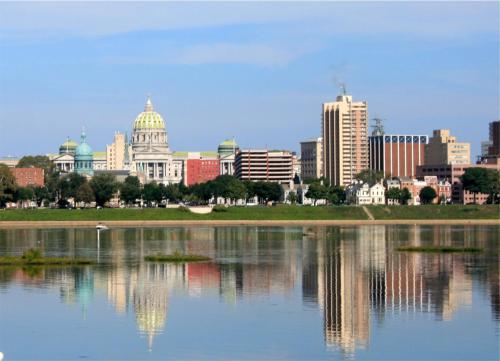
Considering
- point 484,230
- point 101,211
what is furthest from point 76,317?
point 101,211

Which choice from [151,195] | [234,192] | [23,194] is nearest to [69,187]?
[23,194]

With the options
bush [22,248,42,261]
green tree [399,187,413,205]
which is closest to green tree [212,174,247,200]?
green tree [399,187,413,205]

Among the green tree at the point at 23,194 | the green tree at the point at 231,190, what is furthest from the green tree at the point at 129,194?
the green tree at the point at 23,194

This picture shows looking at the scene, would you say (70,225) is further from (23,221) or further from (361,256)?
(361,256)

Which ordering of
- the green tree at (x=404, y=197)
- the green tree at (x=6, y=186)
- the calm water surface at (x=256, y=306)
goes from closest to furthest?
the calm water surface at (x=256, y=306)
the green tree at (x=6, y=186)
the green tree at (x=404, y=197)

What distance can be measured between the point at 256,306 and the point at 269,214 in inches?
3864

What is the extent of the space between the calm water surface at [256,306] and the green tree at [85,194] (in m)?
81.8

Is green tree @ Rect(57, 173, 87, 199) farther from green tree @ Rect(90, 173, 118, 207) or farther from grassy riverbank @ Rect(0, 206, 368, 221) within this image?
grassy riverbank @ Rect(0, 206, 368, 221)

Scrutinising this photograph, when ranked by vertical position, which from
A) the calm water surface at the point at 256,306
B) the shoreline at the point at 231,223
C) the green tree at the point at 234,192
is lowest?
the calm water surface at the point at 256,306

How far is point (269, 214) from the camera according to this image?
154m

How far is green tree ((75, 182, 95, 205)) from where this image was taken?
175375 mm

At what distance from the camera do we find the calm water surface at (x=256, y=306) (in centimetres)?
4528

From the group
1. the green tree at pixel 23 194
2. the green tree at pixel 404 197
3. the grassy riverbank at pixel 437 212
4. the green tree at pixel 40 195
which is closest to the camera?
the grassy riverbank at pixel 437 212

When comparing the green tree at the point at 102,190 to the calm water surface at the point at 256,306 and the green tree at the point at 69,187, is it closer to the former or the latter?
the green tree at the point at 69,187
